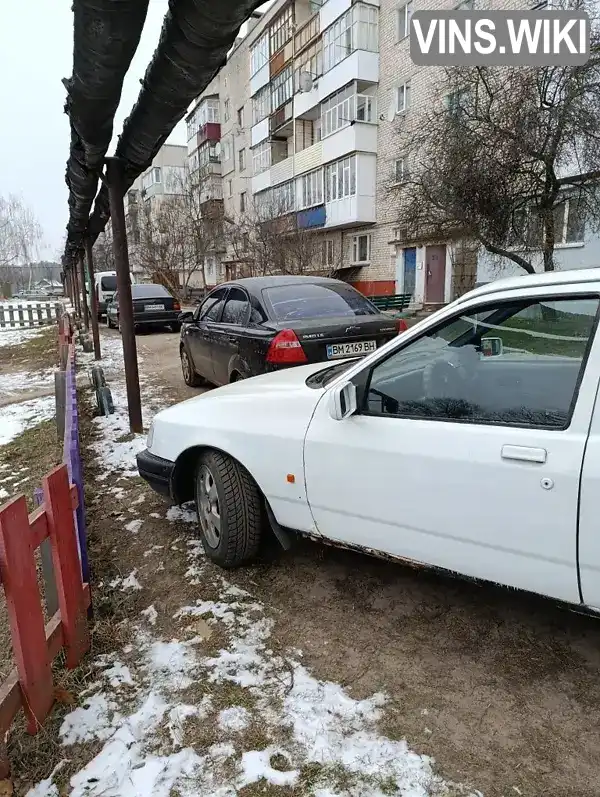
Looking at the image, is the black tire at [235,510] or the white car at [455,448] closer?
the white car at [455,448]

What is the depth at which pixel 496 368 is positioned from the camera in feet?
7.59

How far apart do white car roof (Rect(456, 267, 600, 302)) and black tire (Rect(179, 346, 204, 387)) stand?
6130mm

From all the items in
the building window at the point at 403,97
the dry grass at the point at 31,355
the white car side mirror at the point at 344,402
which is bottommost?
the dry grass at the point at 31,355

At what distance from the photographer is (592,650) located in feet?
7.85

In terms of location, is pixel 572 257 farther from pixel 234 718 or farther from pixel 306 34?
pixel 306 34

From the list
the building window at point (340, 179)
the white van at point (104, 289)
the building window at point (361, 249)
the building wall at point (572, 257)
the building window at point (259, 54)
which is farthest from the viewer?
the building window at point (259, 54)

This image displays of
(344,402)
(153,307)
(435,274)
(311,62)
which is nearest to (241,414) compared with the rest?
(344,402)

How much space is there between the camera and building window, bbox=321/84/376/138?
2430 cm

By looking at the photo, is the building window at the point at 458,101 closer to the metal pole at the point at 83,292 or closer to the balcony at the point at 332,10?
the metal pole at the point at 83,292

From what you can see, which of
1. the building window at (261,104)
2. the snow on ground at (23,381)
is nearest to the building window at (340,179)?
the building window at (261,104)

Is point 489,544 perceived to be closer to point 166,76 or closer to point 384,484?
point 384,484

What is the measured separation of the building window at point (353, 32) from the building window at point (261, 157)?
8243mm

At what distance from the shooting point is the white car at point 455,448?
6.26 feet

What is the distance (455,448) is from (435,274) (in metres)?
21.2
